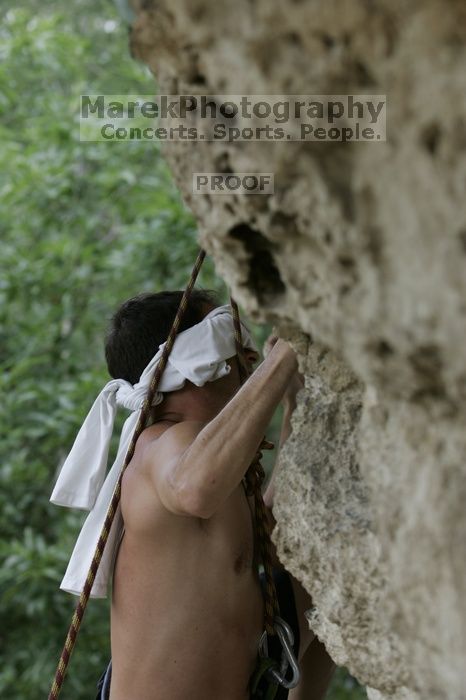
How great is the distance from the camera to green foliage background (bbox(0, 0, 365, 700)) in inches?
173

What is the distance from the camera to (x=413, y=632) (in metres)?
1.39

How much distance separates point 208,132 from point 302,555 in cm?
91

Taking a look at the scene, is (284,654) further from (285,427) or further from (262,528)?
(285,427)

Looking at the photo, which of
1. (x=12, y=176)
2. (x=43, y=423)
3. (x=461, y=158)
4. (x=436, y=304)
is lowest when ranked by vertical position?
(x=43, y=423)

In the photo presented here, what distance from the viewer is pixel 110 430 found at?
8.08 feet

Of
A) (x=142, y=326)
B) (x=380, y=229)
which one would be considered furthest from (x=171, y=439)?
(x=380, y=229)

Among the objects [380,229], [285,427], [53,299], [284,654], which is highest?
[380,229]

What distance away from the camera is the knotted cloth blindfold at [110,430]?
2273mm

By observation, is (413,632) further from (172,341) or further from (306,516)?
(172,341)

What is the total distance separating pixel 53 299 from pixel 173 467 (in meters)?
2.92

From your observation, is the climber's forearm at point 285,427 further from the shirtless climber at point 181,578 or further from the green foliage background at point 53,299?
the green foliage background at point 53,299

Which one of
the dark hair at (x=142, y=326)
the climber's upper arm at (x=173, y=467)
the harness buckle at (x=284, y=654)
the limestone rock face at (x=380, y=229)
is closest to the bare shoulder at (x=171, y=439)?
the climber's upper arm at (x=173, y=467)

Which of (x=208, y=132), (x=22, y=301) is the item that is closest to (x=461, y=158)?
(x=208, y=132)

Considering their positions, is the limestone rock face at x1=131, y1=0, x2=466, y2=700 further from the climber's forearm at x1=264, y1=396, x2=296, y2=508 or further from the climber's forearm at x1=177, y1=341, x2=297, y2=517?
the climber's forearm at x1=264, y1=396, x2=296, y2=508
